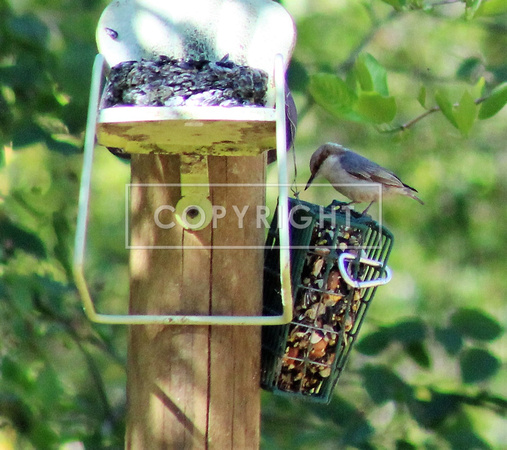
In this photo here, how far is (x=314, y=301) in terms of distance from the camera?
105 inches

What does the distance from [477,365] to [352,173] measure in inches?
51.4

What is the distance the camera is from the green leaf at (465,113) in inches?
95.4

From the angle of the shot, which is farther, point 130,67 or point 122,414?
point 122,414

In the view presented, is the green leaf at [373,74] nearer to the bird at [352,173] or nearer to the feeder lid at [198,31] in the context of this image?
the feeder lid at [198,31]

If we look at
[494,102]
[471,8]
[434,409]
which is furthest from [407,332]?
[471,8]

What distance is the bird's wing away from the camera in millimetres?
4109

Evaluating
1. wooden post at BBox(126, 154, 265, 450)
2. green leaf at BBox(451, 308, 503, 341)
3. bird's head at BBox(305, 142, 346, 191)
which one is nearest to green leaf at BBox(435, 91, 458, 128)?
wooden post at BBox(126, 154, 265, 450)

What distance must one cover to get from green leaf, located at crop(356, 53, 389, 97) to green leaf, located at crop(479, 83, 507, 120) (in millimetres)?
359

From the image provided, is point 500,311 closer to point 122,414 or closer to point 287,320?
point 122,414

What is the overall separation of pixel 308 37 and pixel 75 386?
327cm

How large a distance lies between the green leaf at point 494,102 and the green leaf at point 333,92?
0.47 m

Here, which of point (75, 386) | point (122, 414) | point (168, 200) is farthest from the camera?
point (75, 386)

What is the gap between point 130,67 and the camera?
1983 mm

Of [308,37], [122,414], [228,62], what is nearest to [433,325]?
[122,414]
